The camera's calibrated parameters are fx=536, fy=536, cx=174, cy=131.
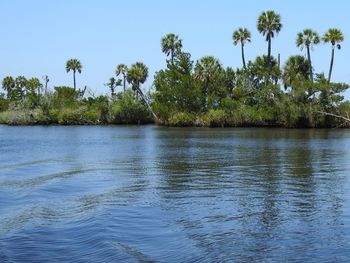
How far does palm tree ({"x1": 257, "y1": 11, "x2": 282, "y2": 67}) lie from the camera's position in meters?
88.4

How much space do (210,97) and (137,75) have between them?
20817 mm

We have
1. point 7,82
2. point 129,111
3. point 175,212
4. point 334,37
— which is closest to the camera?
point 175,212

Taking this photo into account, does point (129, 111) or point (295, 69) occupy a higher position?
point (295, 69)

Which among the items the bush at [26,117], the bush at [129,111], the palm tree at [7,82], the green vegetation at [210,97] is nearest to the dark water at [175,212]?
the green vegetation at [210,97]

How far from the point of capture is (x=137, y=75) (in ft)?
362

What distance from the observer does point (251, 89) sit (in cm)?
9394

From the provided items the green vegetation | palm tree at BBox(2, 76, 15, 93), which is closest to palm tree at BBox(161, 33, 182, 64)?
the green vegetation

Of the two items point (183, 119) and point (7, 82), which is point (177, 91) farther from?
point (7, 82)

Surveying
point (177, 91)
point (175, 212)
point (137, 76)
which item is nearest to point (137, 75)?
point (137, 76)

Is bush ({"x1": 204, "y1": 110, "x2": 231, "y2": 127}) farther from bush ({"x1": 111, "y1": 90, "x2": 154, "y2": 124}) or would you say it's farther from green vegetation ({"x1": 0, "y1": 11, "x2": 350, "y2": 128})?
bush ({"x1": 111, "y1": 90, "x2": 154, "y2": 124})

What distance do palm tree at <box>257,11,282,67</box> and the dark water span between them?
61.2 meters

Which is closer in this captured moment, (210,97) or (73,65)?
(210,97)

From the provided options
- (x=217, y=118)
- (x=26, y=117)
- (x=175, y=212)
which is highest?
(x=26, y=117)

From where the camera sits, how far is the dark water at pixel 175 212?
471 inches
